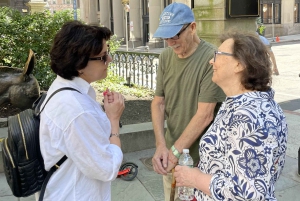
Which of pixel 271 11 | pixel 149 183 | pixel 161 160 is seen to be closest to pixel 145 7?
pixel 271 11

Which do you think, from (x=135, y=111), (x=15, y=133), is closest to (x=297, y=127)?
(x=135, y=111)

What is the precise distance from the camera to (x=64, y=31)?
1914mm

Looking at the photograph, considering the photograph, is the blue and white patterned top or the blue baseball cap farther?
the blue baseball cap

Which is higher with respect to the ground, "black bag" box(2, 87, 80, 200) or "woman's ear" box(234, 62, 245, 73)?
"woman's ear" box(234, 62, 245, 73)

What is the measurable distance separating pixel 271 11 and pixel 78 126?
38784mm

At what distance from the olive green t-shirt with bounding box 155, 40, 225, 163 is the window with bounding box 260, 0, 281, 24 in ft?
121

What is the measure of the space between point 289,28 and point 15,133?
3882cm

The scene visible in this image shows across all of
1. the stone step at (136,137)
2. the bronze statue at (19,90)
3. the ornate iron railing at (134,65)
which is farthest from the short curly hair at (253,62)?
the ornate iron railing at (134,65)

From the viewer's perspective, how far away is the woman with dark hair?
1746 millimetres

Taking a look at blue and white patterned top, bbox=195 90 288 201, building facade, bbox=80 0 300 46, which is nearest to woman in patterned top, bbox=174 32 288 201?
blue and white patterned top, bbox=195 90 288 201

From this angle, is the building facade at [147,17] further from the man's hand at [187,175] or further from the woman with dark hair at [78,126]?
the man's hand at [187,175]

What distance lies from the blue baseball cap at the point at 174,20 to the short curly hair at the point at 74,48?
0.66 meters

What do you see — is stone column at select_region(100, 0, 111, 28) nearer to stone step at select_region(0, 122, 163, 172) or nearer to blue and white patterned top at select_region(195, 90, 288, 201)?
stone step at select_region(0, 122, 163, 172)

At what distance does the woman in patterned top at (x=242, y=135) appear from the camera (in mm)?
1594
